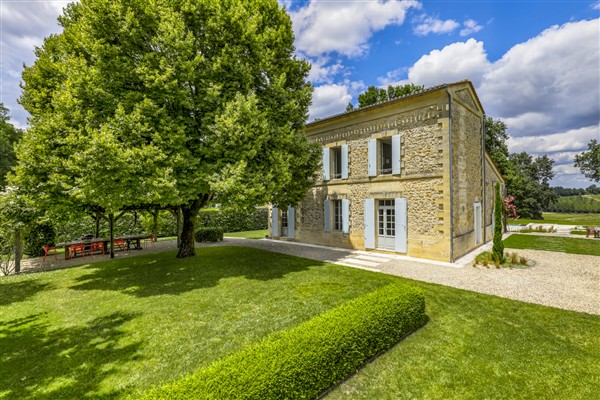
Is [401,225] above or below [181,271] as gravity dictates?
above

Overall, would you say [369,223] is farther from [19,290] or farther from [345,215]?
[19,290]

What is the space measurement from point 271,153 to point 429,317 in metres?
6.68

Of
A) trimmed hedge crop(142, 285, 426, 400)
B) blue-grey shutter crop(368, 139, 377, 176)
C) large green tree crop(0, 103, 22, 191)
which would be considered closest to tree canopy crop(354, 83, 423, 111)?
blue-grey shutter crop(368, 139, 377, 176)

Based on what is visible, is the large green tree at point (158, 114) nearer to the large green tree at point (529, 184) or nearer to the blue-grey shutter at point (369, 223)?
the blue-grey shutter at point (369, 223)

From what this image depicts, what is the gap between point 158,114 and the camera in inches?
316

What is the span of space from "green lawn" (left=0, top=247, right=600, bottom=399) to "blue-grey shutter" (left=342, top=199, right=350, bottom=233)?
533cm

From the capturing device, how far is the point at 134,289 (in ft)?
24.6

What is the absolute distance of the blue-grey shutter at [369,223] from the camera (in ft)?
40.7

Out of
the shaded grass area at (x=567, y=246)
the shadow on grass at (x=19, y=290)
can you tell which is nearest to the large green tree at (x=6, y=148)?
the shadow on grass at (x=19, y=290)

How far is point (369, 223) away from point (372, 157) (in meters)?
3.22

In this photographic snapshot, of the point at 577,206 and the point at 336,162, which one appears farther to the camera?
the point at 577,206

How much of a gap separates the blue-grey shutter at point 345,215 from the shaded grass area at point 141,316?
12.9 ft

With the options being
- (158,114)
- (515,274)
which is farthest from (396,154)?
(158,114)

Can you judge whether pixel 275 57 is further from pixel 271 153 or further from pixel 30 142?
pixel 30 142
